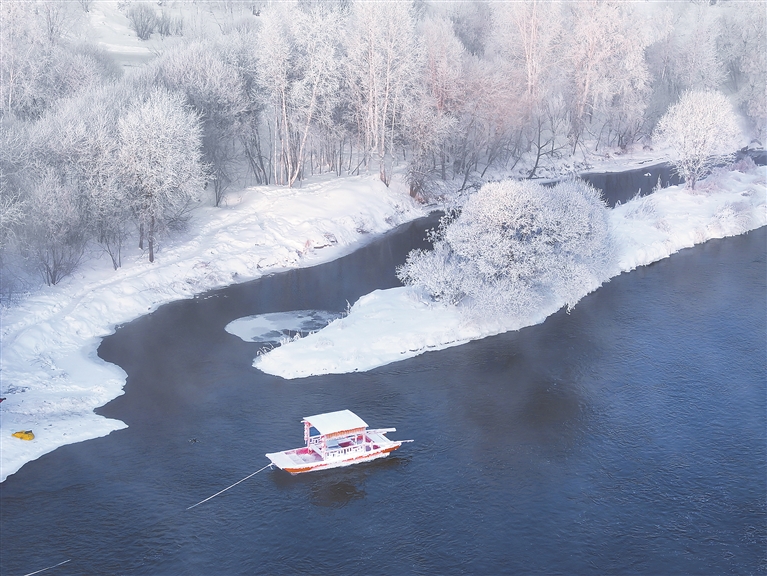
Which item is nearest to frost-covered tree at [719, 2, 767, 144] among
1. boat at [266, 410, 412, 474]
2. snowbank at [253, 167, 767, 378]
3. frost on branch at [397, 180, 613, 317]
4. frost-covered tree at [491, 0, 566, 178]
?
frost-covered tree at [491, 0, 566, 178]

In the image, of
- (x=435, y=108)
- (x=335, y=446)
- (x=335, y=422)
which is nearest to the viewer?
(x=335, y=446)

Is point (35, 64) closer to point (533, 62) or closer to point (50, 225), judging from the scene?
point (50, 225)

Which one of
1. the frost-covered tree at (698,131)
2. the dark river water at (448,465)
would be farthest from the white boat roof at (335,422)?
the frost-covered tree at (698,131)

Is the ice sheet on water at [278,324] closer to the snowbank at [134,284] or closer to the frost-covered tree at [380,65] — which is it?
the snowbank at [134,284]

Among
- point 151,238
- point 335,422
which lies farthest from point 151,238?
point 335,422

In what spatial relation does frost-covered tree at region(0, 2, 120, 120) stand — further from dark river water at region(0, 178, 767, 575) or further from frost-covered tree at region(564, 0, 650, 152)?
frost-covered tree at region(564, 0, 650, 152)

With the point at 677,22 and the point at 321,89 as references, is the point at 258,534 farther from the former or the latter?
the point at 677,22

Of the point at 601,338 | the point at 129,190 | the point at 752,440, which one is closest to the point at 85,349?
the point at 129,190
